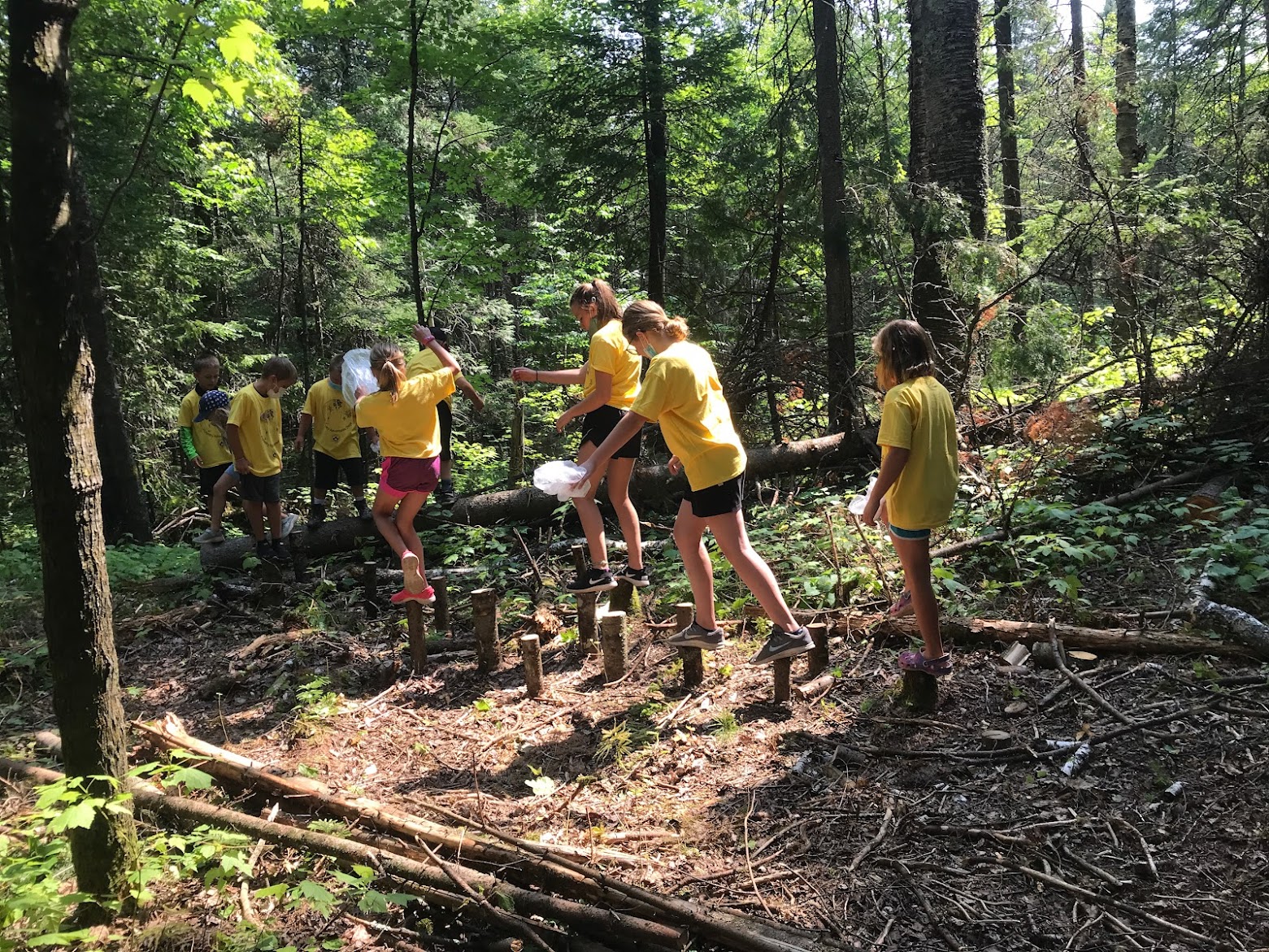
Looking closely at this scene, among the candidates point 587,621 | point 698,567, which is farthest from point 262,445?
point 698,567

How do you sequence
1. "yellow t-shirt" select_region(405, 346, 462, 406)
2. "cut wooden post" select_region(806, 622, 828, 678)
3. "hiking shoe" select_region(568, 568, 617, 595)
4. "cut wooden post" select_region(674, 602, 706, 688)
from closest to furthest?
"cut wooden post" select_region(806, 622, 828, 678), "cut wooden post" select_region(674, 602, 706, 688), "hiking shoe" select_region(568, 568, 617, 595), "yellow t-shirt" select_region(405, 346, 462, 406)

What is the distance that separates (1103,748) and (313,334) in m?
15.1

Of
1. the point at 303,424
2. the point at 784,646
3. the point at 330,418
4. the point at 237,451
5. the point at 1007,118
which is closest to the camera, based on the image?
the point at 784,646

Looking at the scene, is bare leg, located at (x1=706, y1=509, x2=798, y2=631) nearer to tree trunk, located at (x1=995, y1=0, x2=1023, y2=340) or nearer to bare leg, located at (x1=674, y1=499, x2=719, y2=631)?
bare leg, located at (x1=674, y1=499, x2=719, y2=631)

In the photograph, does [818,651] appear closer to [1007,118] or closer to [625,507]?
[625,507]

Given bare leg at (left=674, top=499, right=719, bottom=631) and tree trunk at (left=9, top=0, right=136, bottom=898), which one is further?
bare leg at (left=674, top=499, right=719, bottom=631)

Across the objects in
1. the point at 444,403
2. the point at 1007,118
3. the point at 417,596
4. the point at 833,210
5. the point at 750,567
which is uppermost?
the point at 1007,118

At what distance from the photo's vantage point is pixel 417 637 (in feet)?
18.2

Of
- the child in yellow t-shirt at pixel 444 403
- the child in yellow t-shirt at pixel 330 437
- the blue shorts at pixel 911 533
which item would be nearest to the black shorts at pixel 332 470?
the child in yellow t-shirt at pixel 330 437

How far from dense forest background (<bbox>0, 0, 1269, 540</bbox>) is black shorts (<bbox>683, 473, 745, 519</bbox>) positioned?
10.5 ft

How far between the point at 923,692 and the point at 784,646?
766 mm

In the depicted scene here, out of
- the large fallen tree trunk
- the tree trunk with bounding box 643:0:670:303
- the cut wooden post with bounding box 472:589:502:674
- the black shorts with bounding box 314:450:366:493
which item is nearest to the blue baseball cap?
the black shorts with bounding box 314:450:366:493

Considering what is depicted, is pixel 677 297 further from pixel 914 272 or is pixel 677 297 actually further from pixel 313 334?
pixel 313 334

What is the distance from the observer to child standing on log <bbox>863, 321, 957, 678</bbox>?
12.5ft
